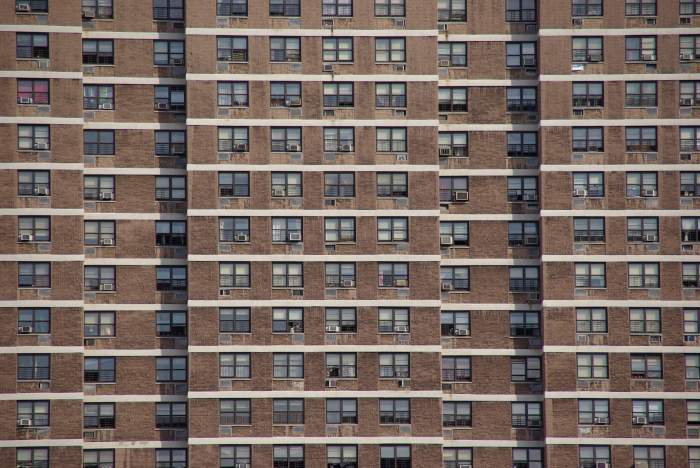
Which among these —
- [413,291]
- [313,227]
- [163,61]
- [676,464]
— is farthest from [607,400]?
[163,61]

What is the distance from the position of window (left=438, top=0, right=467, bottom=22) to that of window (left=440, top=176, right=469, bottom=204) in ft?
32.1

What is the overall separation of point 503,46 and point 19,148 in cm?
2967

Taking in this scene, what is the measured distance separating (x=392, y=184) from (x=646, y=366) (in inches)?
728

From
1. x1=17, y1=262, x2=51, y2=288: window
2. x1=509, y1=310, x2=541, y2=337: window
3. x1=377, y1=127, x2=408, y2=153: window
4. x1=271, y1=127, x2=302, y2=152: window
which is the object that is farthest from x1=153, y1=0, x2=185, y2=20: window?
x1=509, y1=310, x2=541, y2=337: window

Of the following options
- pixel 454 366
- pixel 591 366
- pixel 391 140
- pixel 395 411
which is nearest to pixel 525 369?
pixel 591 366

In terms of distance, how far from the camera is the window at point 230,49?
8181cm

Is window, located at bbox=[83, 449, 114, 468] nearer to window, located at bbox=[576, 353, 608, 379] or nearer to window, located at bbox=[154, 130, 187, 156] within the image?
window, located at bbox=[154, 130, 187, 156]

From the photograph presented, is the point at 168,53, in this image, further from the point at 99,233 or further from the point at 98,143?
the point at 99,233

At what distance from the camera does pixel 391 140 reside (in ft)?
269

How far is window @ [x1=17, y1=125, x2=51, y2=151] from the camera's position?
80875 millimetres

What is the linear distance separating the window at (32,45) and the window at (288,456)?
27.0 m

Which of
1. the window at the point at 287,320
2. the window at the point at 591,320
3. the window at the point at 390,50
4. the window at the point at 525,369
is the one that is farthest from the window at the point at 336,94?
the window at the point at 591,320

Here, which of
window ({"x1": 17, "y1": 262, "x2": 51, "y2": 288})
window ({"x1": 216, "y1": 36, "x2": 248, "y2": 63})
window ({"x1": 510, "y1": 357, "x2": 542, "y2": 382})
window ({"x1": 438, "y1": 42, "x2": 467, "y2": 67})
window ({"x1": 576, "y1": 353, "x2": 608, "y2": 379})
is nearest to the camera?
window ({"x1": 17, "y1": 262, "x2": 51, "y2": 288})

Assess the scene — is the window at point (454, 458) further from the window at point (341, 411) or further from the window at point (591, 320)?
the window at point (591, 320)
